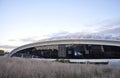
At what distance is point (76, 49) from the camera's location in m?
30.1

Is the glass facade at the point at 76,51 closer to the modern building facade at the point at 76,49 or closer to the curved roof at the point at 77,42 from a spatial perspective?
the modern building facade at the point at 76,49

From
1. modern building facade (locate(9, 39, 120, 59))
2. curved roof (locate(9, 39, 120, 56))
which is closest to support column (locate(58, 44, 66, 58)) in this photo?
modern building facade (locate(9, 39, 120, 59))

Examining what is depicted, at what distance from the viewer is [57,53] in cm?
3228

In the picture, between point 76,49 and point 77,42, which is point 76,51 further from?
point 77,42

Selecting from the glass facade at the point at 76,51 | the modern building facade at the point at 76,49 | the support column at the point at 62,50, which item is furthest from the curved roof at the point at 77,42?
the support column at the point at 62,50

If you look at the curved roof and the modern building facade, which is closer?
the modern building facade

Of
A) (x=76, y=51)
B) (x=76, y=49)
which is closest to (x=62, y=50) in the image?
(x=76, y=49)

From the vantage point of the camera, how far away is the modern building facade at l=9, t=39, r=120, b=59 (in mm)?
27797

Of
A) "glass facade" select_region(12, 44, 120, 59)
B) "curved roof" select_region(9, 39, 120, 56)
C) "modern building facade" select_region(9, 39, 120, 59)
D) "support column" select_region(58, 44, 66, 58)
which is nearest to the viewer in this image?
"glass facade" select_region(12, 44, 120, 59)

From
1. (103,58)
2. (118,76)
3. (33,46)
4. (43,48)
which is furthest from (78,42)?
(118,76)

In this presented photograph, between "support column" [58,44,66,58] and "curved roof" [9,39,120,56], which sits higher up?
"curved roof" [9,39,120,56]

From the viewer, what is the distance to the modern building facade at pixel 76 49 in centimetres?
2780

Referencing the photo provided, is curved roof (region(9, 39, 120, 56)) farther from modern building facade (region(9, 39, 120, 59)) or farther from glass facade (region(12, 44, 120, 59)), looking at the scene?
glass facade (region(12, 44, 120, 59))

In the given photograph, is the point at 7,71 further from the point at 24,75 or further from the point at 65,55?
the point at 65,55
